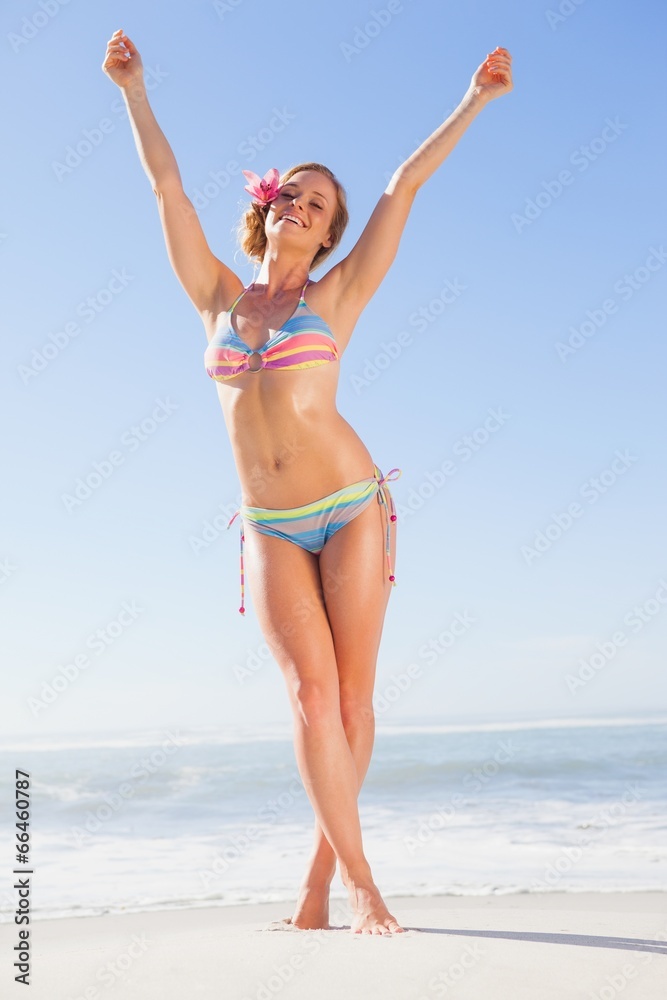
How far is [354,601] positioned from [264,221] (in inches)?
61.0

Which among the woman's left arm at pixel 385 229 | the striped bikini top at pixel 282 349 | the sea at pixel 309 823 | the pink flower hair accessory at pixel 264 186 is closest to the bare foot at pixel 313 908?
the striped bikini top at pixel 282 349

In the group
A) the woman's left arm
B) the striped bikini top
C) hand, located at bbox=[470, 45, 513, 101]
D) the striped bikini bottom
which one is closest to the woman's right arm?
the striped bikini top

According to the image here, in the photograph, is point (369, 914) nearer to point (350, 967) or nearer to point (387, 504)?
point (350, 967)

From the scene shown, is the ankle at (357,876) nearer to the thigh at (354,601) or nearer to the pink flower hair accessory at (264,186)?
the thigh at (354,601)

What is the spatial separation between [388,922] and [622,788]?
7250 millimetres

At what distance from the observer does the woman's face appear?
11.0 ft

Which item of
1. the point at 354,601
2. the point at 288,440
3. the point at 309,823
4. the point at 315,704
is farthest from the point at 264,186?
the point at 309,823

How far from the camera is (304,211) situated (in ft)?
11.1

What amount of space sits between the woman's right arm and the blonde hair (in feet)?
1.11

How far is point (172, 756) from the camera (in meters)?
12.6

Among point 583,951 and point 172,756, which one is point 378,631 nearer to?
point 583,951

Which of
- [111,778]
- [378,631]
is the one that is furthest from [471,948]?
[111,778]

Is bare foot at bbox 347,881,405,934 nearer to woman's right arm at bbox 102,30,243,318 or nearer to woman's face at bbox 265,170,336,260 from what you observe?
woman's right arm at bbox 102,30,243,318

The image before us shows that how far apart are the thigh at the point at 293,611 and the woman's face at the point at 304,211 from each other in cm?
108
